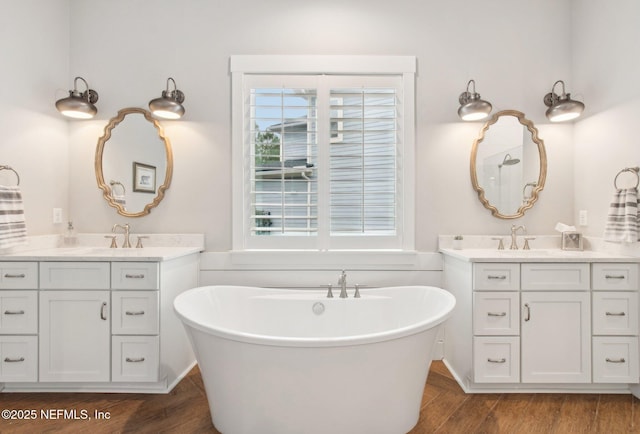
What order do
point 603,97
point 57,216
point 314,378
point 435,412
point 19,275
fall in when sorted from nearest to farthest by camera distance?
point 314,378 → point 435,412 → point 19,275 → point 603,97 → point 57,216

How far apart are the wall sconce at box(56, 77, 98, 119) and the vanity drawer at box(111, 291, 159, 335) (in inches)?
54.1

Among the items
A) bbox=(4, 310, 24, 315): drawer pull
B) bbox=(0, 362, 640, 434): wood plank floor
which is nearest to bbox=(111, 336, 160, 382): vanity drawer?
bbox=(0, 362, 640, 434): wood plank floor

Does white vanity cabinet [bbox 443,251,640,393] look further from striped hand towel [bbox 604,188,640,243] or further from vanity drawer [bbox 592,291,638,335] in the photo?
striped hand towel [bbox 604,188,640,243]

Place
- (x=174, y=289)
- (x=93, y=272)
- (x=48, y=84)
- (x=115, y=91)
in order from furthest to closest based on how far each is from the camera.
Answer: (x=115, y=91)
(x=48, y=84)
(x=174, y=289)
(x=93, y=272)

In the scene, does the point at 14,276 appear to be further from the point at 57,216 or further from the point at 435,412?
the point at 435,412

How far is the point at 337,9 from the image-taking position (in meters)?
→ 2.59

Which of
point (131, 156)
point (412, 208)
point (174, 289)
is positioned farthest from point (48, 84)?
point (412, 208)

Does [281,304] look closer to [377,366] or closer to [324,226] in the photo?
[324,226]

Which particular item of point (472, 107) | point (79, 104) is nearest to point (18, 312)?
point (79, 104)

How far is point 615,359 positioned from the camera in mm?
2068

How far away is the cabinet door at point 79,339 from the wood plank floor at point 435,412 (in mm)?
164

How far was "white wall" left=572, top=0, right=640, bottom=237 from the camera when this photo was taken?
213 centimetres

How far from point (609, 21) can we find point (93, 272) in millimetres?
3840

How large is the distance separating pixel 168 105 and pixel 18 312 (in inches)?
64.2
